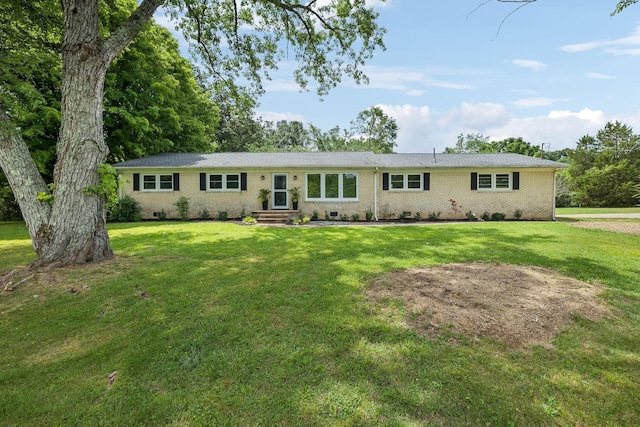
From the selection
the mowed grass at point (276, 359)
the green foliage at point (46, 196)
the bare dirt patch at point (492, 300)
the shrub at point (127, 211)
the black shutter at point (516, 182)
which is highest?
the black shutter at point (516, 182)

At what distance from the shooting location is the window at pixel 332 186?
15.3 m

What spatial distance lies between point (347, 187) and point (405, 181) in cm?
292

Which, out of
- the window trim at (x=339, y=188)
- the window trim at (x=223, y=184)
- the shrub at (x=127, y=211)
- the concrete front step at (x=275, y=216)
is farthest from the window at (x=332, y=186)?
the shrub at (x=127, y=211)

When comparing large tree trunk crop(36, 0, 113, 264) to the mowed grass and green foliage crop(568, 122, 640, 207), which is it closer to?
the mowed grass

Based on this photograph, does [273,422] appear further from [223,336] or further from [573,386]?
[573,386]

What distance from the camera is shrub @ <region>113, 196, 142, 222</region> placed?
14750 millimetres

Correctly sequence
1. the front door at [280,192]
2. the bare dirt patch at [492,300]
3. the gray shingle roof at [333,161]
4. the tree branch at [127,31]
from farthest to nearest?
the front door at [280,192], the gray shingle roof at [333,161], the tree branch at [127,31], the bare dirt patch at [492,300]

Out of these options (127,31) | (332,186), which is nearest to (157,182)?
(332,186)

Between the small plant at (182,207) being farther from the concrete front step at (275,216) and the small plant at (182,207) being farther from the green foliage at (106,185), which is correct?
the green foliage at (106,185)

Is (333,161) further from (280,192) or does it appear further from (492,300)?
(492,300)

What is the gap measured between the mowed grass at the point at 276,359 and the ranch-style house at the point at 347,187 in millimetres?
10196

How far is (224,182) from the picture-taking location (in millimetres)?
15391

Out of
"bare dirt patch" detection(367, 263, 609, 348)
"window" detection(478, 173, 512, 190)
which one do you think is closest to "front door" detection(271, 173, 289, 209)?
"window" detection(478, 173, 512, 190)

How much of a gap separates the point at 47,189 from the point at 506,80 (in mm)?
16893
